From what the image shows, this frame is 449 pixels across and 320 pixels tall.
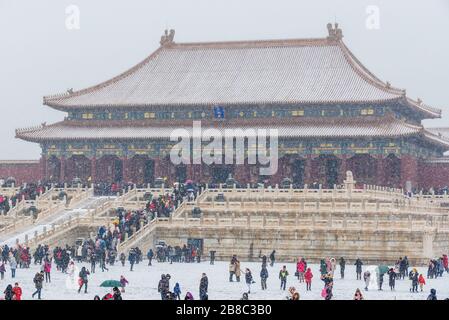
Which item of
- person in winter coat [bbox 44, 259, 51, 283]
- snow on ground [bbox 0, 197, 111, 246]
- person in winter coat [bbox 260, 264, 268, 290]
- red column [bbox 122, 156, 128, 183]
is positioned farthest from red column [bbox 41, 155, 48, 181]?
person in winter coat [bbox 260, 264, 268, 290]

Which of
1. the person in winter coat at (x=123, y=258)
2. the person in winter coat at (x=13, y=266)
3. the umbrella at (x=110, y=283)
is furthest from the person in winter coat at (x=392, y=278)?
the person in winter coat at (x=13, y=266)

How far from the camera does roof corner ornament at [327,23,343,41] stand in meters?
70.4

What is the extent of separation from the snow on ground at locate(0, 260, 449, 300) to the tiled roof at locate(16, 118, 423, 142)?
76.5ft

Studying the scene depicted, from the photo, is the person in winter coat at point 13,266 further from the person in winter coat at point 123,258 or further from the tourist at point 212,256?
the tourist at point 212,256

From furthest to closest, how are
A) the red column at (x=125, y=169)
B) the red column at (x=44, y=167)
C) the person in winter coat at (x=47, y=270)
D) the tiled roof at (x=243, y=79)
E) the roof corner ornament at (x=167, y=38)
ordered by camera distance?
the roof corner ornament at (x=167, y=38), the red column at (x=44, y=167), the red column at (x=125, y=169), the tiled roof at (x=243, y=79), the person in winter coat at (x=47, y=270)

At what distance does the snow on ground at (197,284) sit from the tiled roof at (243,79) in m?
26.8

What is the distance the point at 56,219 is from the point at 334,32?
3012 cm

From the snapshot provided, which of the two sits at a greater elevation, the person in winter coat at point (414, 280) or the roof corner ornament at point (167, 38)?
the roof corner ornament at point (167, 38)

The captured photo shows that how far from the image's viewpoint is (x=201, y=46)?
243 ft

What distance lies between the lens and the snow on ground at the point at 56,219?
42.7 m

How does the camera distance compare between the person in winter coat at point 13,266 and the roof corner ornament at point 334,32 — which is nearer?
the person in winter coat at point 13,266

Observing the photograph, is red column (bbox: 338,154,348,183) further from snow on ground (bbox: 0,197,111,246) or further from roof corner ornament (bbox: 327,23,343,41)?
snow on ground (bbox: 0,197,111,246)


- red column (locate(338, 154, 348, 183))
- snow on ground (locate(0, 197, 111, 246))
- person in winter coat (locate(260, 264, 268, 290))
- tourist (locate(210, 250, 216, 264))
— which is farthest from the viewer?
red column (locate(338, 154, 348, 183))
